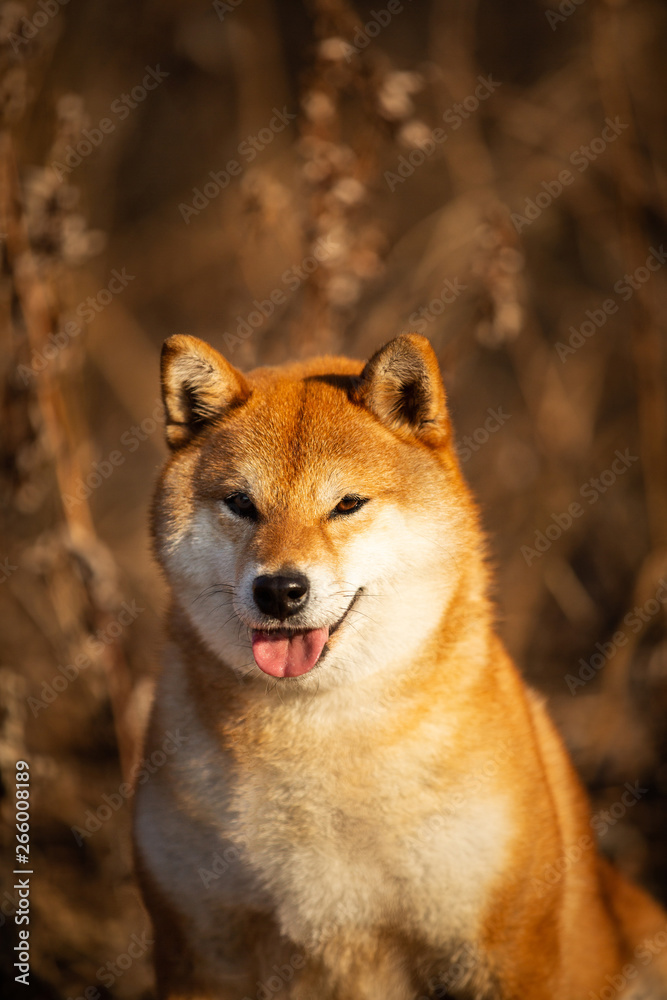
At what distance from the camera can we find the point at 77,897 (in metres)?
3.83

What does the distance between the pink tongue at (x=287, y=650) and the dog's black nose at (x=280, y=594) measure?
121mm

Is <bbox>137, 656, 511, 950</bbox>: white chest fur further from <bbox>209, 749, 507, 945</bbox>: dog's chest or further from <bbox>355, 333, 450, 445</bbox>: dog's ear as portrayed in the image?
<bbox>355, 333, 450, 445</bbox>: dog's ear

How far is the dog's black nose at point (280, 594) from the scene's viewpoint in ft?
7.44

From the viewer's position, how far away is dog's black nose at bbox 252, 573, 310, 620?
227 cm

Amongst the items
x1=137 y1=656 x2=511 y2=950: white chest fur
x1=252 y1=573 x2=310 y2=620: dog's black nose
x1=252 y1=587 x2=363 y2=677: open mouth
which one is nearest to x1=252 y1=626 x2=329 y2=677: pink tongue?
x1=252 y1=587 x2=363 y2=677: open mouth

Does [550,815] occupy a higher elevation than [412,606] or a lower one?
lower

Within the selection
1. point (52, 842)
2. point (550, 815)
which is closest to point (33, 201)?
point (52, 842)

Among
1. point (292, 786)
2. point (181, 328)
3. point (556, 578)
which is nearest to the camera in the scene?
point (292, 786)

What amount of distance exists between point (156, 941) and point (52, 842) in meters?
1.63

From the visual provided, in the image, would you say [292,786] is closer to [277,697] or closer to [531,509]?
[277,697]

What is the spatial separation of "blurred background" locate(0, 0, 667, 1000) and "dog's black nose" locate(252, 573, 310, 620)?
1.03 metres

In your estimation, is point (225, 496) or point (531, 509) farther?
point (531, 509)

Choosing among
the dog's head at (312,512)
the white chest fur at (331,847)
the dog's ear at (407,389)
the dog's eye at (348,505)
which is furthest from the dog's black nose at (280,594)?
the dog's ear at (407,389)

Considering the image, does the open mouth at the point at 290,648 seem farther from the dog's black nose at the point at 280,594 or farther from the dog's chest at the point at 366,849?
the dog's chest at the point at 366,849
